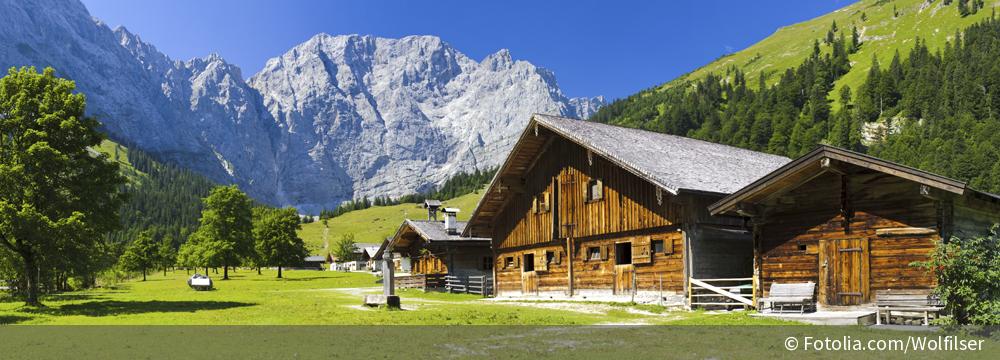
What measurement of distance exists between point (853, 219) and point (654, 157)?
1122cm

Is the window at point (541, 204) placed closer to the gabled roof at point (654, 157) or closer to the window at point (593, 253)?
the gabled roof at point (654, 157)

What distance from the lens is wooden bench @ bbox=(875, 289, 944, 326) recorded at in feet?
64.2

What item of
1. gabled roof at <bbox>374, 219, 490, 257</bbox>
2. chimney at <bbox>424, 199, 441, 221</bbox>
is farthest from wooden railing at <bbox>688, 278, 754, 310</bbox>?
chimney at <bbox>424, 199, 441, 221</bbox>

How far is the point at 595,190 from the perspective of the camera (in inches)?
1470

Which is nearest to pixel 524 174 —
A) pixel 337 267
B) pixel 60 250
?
pixel 60 250

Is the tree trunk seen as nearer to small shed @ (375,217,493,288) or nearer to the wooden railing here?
small shed @ (375,217,493,288)

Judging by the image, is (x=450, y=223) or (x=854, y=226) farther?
(x=450, y=223)

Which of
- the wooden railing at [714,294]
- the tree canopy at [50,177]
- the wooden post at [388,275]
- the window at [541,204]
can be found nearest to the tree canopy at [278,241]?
the tree canopy at [50,177]

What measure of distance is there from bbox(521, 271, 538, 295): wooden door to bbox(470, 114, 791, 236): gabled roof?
16.4 ft

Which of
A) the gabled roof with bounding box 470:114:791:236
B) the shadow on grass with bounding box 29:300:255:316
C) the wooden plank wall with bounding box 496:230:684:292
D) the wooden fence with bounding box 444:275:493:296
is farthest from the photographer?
the wooden fence with bounding box 444:275:493:296

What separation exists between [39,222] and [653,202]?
26500 mm

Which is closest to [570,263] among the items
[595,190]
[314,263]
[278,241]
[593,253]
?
[593,253]

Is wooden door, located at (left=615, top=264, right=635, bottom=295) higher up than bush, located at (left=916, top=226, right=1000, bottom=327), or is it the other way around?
bush, located at (left=916, top=226, right=1000, bottom=327)

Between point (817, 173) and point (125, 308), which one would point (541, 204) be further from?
point (125, 308)
